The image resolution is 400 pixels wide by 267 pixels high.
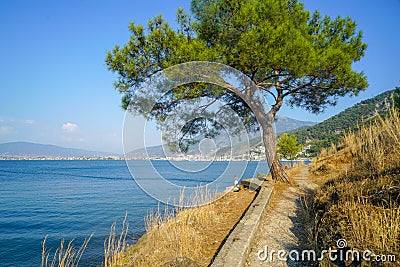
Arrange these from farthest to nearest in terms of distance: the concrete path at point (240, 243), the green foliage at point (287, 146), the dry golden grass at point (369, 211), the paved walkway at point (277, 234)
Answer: the green foliage at point (287, 146) → the paved walkway at point (277, 234) → the concrete path at point (240, 243) → the dry golden grass at point (369, 211)

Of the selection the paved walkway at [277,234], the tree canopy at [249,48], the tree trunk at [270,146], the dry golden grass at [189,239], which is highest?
the tree canopy at [249,48]

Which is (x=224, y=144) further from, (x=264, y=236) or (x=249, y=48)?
(x=264, y=236)

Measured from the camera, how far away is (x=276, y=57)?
256 inches

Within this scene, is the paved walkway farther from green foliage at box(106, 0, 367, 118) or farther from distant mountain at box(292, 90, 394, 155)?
distant mountain at box(292, 90, 394, 155)

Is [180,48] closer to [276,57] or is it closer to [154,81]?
[154,81]

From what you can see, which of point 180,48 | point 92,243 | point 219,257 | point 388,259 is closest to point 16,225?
point 92,243

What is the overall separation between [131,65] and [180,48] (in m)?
1.51

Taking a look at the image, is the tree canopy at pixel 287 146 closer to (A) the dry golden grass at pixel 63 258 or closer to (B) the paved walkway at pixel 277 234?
(B) the paved walkway at pixel 277 234

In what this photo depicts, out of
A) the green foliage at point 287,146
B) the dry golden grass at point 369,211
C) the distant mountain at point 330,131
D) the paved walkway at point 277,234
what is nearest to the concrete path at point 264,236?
the paved walkway at point 277,234

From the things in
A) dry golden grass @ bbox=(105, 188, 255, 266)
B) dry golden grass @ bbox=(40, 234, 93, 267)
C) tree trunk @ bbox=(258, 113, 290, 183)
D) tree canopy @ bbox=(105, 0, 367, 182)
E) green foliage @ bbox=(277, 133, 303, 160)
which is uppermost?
tree canopy @ bbox=(105, 0, 367, 182)

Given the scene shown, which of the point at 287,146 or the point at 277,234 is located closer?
the point at 277,234

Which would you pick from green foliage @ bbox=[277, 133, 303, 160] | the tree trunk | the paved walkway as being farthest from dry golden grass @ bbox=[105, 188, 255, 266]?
green foliage @ bbox=[277, 133, 303, 160]

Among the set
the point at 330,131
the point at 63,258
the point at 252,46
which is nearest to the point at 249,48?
the point at 252,46

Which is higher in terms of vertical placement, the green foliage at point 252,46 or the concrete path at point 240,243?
the green foliage at point 252,46
